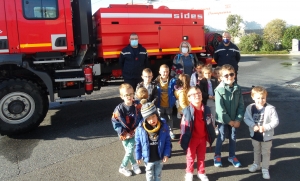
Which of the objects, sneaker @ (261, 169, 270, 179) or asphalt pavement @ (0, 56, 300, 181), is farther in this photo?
asphalt pavement @ (0, 56, 300, 181)

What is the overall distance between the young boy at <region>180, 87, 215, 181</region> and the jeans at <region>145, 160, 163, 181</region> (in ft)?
1.42

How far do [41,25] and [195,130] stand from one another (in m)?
3.92

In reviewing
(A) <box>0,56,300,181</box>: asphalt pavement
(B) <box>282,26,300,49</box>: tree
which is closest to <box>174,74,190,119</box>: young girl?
(A) <box>0,56,300,181</box>: asphalt pavement

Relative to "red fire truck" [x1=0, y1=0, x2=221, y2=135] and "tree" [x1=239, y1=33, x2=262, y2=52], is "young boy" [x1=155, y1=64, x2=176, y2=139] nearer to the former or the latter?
"red fire truck" [x1=0, y1=0, x2=221, y2=135]

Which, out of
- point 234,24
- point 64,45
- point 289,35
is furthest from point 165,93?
point 234,24

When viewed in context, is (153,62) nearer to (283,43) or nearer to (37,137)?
(37,137)

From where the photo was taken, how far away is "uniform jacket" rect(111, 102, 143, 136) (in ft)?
12.7

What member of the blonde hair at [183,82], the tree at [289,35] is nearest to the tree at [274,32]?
the tree at [289,35]

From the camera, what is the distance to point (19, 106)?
5.54 metres

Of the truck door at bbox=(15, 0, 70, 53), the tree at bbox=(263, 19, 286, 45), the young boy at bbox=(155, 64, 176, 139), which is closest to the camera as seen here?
the young boy at bbox=(155, 64, 176, 139)

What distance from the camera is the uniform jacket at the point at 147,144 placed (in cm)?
328

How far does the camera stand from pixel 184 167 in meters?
4.24

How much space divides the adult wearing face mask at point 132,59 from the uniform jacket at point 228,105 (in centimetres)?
233

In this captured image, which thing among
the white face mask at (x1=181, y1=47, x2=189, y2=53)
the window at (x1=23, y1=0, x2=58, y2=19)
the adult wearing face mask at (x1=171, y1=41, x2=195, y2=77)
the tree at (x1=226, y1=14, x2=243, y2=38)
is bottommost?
the adult wearing face mask at (x1=171, y1=41, x2=195, y2=77)
